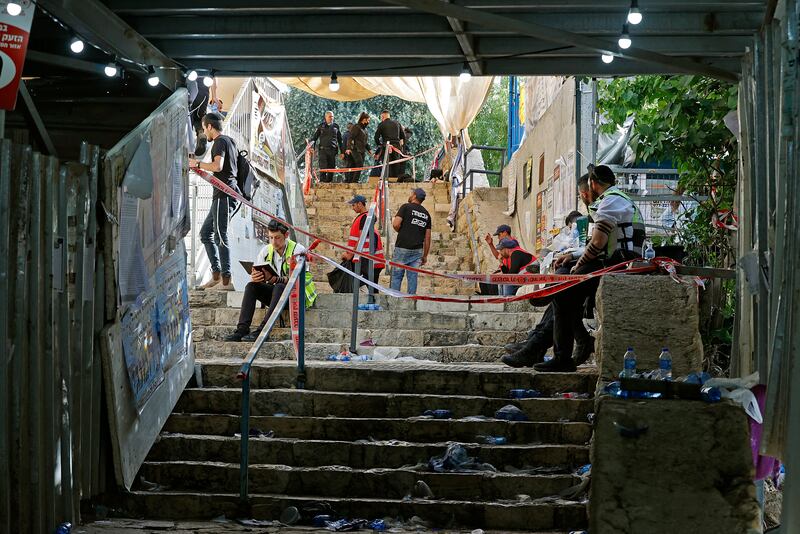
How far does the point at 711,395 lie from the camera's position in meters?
4.61

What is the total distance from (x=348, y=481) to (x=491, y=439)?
45.0 inches

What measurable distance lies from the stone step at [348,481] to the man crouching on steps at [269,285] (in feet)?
10.4

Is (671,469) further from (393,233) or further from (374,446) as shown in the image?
(393,233)

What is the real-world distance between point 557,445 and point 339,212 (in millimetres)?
14657

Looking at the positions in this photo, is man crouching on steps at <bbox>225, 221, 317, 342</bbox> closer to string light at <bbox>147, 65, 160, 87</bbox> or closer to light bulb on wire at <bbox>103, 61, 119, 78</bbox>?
string light at <bbox>147, 65, 160, 87</bbox>

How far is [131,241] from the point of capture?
23.5ft

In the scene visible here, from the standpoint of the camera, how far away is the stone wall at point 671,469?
4340 millimetres

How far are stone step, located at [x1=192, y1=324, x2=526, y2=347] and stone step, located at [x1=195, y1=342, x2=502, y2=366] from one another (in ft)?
1.00

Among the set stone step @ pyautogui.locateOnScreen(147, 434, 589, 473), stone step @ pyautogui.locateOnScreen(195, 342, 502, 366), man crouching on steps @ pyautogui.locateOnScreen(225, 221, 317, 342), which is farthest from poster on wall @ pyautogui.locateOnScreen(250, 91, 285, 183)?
stone step @ pyautogui.locateOnScreen(147, 434, 589, 473)

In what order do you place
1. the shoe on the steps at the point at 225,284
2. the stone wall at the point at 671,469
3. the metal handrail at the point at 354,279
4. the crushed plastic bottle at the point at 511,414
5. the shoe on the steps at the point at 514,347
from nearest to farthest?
the stone wall at the point at 671,469 < the crushed plastic bottle at the point at 511,414 < the shoe on the steps at the point at 514,347 < the metal handrail at the point at 354,279 < the shoe on the steps at the point at 225,284

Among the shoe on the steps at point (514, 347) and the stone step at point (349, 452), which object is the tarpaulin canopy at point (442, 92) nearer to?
the shoe on the steps at point (514, 347)

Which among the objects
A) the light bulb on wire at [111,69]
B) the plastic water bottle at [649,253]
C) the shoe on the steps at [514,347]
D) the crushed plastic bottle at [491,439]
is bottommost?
the crushed plastic bottle at [491,439]

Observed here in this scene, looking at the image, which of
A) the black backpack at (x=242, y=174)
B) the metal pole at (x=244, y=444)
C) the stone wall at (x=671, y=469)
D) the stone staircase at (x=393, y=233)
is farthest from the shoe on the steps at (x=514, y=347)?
the stone staircase at (x=393, y=233)

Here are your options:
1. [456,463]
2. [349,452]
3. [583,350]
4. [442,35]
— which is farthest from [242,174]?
[456,463]
